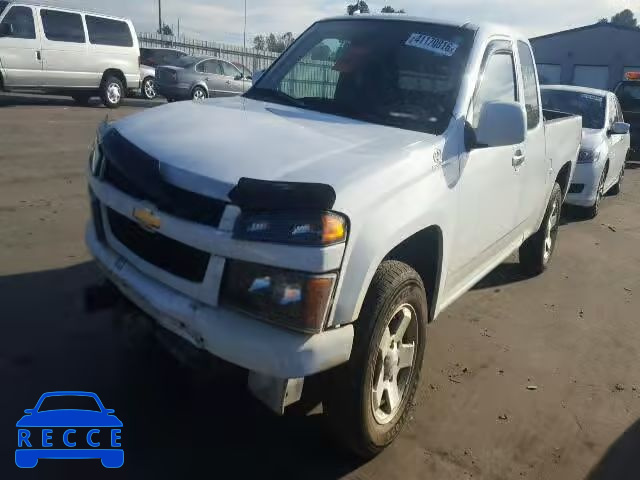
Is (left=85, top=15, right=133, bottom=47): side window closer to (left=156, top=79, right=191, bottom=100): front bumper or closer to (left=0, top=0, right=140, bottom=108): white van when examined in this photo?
(left=0, top=0, right=140, bottom=108): white van

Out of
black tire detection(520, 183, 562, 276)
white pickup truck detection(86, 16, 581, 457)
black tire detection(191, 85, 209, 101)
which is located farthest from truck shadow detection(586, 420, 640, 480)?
black tire detection(191, 85, 209, 101)

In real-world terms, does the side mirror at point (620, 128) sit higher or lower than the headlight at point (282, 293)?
lower

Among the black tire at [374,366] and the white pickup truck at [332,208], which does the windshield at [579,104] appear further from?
the black tire at [374,366]

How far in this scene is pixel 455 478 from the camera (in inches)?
110

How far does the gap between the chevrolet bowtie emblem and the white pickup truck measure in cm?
2

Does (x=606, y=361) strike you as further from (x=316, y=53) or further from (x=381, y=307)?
(x=316, y=53)

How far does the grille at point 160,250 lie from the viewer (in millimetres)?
2408

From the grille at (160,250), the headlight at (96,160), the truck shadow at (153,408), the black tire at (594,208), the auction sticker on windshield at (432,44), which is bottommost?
the black tire at (594,208)

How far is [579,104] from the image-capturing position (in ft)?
29.3

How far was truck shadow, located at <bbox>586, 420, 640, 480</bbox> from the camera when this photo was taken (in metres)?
2.93

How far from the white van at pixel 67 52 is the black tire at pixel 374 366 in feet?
44.5

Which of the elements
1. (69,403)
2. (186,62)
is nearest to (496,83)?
(69,403)

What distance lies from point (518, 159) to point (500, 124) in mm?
883

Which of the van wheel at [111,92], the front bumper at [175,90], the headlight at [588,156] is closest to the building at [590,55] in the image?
the front bumper at [175,90]
